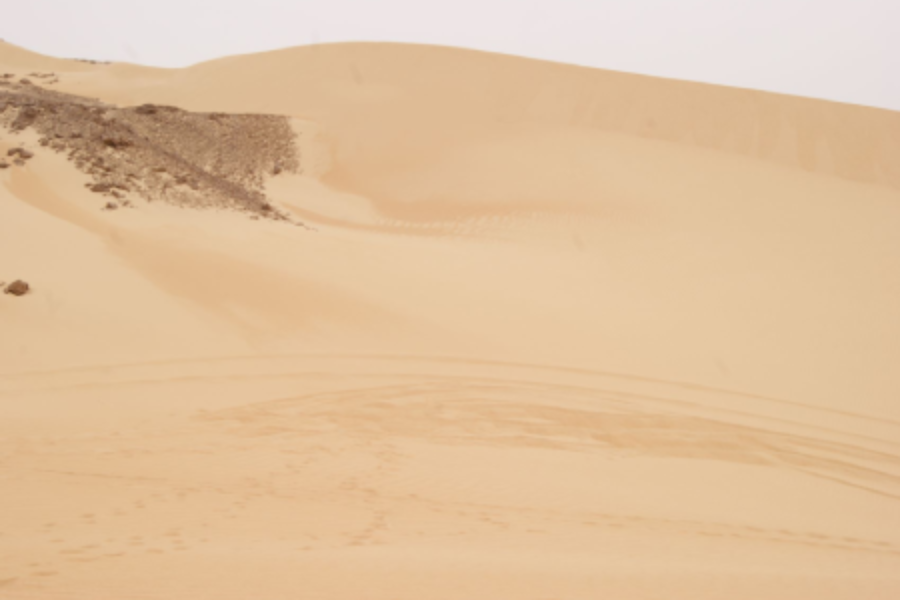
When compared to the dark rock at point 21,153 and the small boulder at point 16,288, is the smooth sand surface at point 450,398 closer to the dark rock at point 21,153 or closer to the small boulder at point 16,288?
the dark rock at point 21,153

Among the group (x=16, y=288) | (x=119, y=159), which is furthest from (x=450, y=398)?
(x=119, y=159)

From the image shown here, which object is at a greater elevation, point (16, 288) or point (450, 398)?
point (16, 288)

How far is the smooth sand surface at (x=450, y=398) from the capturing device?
380 cm

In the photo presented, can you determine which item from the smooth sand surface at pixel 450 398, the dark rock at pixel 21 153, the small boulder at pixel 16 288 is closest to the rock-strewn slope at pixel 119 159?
the dark rock at pixel 21 153

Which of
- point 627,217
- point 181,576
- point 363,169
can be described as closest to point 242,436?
point 181,576

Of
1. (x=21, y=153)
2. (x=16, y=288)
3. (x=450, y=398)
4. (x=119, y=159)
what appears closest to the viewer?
(x=450, y=398)

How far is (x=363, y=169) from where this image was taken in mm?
19422

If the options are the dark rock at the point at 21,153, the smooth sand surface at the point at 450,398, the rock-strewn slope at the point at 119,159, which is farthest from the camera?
the rock-strewn slope at the point at 119,159

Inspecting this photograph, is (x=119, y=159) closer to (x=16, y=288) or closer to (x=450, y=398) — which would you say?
(x=16, y=288)

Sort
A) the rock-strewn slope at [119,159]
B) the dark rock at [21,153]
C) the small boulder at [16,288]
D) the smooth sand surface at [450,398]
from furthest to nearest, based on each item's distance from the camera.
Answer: the rock-strewn slope at [119,159] < the dark rock at [21,153] < the small boulder at [16,288] < the smooth sand surface at [450,398]

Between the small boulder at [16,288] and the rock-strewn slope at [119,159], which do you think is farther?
the rock-strewn slope at [119,159]

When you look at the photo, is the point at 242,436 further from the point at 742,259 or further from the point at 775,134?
the point at 775,134

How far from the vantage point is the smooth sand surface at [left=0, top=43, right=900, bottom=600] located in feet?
12.5

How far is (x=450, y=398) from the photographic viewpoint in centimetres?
684
